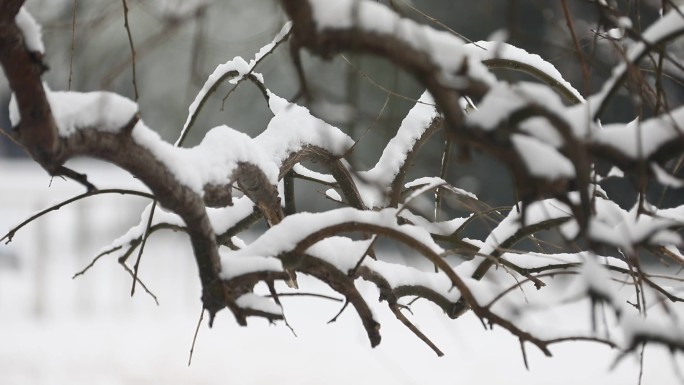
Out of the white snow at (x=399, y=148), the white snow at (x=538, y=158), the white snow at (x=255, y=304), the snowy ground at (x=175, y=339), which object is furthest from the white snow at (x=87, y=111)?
the snowy ground at (x=175, y=339)

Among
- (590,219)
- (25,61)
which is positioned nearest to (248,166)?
(25,61)

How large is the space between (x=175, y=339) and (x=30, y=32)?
389cm

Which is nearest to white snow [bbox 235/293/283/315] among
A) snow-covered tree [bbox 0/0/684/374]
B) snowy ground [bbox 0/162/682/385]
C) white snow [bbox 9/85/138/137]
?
snow-covered tree [bbox 0/0/684/374]

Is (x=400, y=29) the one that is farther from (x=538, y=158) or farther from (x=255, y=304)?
(x=255, y=304)

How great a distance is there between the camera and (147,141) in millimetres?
865

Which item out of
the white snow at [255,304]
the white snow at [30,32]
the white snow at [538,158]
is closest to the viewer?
the white snow at [538,158]

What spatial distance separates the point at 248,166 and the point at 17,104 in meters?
0.40

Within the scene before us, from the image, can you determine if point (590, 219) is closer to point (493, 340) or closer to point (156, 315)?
point (493, 340)

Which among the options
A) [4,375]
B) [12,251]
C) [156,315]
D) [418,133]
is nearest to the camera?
[418,133]

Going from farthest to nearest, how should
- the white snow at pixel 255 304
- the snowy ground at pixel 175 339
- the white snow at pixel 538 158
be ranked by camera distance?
1. the snowy ground at pixel 175 339
2. the white snow at pixel 255 304
3. the white snow at pixel 538 158

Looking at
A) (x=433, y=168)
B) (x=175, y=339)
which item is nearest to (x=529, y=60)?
(x=433, y=168)

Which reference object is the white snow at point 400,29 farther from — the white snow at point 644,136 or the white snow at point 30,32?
the white snow at point 30,32

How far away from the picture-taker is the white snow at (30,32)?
763 mm

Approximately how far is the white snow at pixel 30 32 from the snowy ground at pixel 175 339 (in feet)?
7.54
